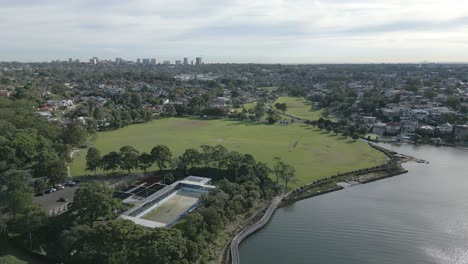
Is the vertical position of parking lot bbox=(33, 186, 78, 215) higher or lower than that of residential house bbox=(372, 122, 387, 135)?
lower

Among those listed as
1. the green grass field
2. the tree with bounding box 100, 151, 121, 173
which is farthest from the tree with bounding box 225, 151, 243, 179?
the tree with bounding box 100, 151, 121, 173

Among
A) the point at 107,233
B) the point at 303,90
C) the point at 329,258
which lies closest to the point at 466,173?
the point at 329,258

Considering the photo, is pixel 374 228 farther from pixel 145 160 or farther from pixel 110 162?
pixel 110 162

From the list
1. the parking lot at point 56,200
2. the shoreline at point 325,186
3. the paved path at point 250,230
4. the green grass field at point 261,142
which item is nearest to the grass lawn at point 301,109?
the green grass field at point 261,142

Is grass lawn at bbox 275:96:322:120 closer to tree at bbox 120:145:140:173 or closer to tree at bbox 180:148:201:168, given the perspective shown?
tree at bbox 180:148:201:168

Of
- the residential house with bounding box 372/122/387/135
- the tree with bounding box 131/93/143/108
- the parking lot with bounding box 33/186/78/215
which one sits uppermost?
the tree with bounding box 131/93/143/108

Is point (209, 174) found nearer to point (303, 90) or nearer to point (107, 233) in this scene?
point (107, 233)

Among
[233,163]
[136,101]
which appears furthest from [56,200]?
[136,101]
